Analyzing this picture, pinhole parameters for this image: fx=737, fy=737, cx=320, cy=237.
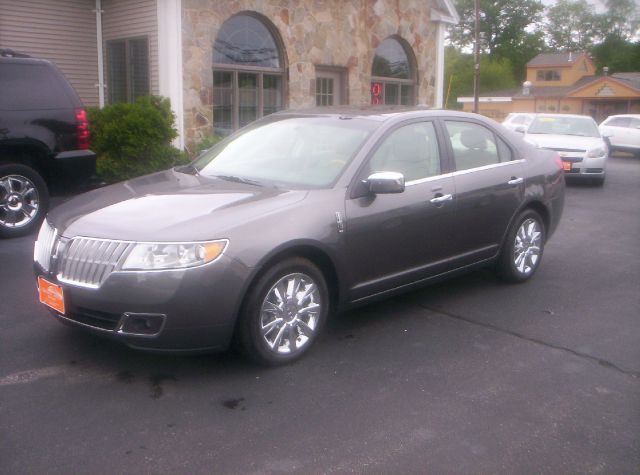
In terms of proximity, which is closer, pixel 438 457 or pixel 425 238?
pixel 438 457

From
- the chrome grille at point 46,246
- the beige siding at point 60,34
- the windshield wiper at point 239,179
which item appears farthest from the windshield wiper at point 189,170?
the beige siding at point 60,34

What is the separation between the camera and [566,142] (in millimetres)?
15000

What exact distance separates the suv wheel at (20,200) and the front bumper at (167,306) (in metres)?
4.09

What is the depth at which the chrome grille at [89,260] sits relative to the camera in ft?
13.7

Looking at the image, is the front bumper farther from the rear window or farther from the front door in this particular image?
the rear window

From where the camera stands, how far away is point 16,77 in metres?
7.86

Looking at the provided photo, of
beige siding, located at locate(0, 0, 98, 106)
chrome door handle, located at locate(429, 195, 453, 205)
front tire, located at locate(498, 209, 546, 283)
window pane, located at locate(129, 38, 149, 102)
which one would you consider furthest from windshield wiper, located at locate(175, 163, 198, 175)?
beige siding, located at locate(0, 0, 98, 106)

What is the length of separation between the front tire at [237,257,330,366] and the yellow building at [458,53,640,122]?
4543 cm

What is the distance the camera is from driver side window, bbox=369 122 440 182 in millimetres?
5355

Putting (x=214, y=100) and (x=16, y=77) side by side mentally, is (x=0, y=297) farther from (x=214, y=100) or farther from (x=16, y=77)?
(x=214, y=100)

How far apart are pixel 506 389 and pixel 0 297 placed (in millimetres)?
4032

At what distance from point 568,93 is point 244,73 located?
141ft

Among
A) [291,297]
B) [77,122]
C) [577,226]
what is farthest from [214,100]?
[291,297]

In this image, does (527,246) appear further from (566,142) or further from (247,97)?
(566,142)
